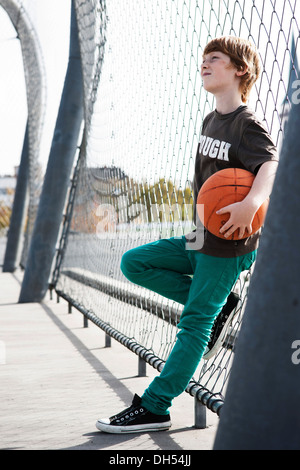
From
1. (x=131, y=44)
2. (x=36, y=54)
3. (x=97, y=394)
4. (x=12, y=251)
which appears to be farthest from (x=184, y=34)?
(x=12, y=251)

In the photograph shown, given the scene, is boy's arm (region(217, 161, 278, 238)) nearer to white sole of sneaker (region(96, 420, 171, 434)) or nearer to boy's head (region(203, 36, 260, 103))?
boy's head (region(203, 36, 260, 103))

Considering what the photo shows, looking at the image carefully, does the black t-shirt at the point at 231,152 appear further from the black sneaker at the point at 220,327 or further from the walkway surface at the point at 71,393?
the walkway surface at the point at 71,393

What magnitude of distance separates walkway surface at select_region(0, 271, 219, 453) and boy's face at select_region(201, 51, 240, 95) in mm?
1303

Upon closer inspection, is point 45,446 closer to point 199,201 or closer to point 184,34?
point 199,201

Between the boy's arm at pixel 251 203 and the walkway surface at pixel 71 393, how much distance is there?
31.4 inches

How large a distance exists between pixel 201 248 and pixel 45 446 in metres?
0.89

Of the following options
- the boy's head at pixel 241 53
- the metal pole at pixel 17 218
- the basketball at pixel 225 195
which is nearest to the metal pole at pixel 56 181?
the boy's head at pixel 241 53

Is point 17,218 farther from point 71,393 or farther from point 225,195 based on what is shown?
point 225,195

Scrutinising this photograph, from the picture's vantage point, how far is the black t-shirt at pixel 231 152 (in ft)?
7.55

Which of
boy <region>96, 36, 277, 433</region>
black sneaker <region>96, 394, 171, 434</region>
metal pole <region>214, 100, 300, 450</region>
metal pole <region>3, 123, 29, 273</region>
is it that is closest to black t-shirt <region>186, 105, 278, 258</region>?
boy <region>96, 36, 277, 433</region>

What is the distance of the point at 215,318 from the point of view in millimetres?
2523

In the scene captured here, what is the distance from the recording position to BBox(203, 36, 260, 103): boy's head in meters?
2.46

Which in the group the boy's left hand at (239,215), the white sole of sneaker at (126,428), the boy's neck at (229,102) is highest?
the boy's neck at (229,102)
